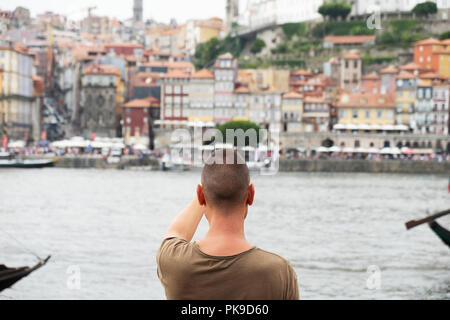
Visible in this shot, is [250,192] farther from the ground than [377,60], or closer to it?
closer to it

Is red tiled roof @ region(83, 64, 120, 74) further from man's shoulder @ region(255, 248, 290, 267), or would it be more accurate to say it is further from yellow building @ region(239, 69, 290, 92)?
man's shoulder @ region(255, 248, 290, 267)

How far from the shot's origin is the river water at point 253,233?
1416 cm

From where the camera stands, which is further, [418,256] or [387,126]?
[387,126]

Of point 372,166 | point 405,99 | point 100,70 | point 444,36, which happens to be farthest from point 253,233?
point 444,36

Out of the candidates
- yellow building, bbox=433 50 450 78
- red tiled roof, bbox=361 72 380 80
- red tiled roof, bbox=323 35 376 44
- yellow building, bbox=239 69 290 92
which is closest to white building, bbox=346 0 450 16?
red tiled roof, bbox=323 35 376 44

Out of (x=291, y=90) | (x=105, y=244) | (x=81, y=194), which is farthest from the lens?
(x=291, y=90)

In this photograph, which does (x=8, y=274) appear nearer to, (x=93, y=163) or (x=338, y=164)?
(x=93, y=163)

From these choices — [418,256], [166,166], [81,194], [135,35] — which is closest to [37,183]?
[81,194]

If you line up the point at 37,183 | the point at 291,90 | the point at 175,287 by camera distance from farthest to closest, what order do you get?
the point at 291,90
the point at 37,183
the point at 175,287

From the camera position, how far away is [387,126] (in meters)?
65.5

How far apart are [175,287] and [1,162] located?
55.6m

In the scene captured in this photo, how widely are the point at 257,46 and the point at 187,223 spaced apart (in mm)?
87117

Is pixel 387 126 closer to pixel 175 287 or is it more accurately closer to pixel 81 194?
pixel 81 194

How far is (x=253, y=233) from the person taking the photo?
24.1 metres
